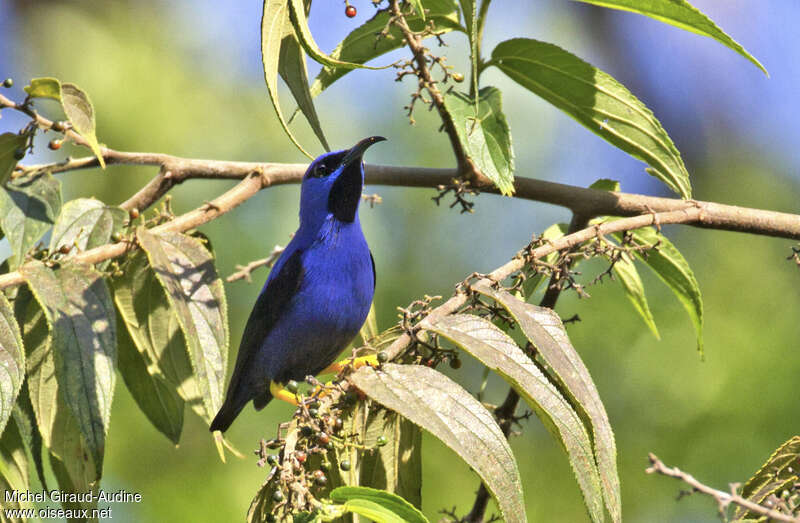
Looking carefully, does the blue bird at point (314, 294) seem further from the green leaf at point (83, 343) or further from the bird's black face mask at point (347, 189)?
the green leaf at point (83, 343)

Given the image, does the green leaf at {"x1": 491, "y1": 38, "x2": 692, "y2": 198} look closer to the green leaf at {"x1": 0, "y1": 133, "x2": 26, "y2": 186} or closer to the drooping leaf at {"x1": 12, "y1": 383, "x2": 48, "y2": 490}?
the green leaf at {"x1": 0, "y1": 133, "x2": 26, "y2": 186}

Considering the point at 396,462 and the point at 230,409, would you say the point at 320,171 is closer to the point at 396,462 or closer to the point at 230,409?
the point at 230,409

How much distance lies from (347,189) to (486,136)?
1491 mm

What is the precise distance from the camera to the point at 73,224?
110 inches

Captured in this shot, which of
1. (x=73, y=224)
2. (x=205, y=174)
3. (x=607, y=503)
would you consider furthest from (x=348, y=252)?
(x=607, y=503)

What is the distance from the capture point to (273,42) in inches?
82.0

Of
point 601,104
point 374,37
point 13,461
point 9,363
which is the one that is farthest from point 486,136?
point 13,461

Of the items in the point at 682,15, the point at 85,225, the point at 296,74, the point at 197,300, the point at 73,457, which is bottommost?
the point at 73,457

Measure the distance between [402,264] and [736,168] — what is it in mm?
3143

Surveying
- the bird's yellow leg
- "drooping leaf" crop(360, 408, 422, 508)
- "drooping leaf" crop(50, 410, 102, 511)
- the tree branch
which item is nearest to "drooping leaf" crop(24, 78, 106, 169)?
"drooping leaf" crop(50, 410, 102, 511)

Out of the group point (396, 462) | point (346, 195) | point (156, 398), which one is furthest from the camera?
point (346, 195)

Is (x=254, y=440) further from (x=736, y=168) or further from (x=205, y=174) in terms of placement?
(x=736, y=168)

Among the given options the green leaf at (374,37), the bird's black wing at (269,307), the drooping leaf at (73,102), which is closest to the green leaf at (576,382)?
the green leaf at (374,37)

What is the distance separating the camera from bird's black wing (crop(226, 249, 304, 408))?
369 cm
